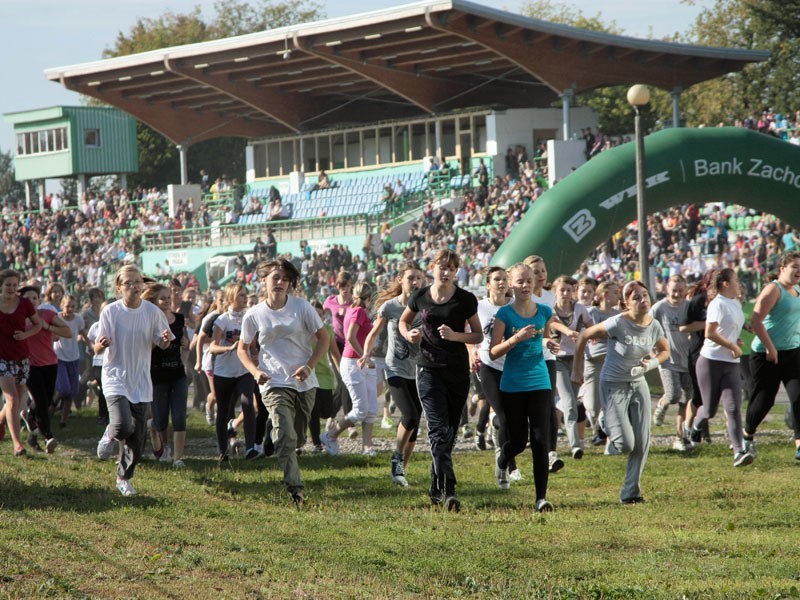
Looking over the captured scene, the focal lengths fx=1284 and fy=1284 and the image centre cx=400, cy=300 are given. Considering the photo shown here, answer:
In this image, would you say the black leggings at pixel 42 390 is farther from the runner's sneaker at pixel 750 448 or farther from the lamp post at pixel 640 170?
the lamp post at pixel 640 170

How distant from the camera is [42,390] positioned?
1320cm

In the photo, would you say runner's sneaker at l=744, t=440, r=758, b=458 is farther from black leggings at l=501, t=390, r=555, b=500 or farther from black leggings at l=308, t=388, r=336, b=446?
black leggings at l=308, t=388, r=336, b=446

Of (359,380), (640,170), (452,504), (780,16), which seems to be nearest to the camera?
(452,504)

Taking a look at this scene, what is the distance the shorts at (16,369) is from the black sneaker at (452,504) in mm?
5229

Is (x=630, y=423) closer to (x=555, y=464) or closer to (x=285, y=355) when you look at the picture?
(x=555, y=464)

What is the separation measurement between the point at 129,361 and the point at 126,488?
0.96 meters

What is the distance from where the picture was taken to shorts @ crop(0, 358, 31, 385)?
12141 mm

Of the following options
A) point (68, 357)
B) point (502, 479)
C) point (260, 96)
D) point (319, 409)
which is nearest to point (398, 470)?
point (502, 479)

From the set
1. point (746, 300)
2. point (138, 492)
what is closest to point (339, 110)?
point (746, 300)

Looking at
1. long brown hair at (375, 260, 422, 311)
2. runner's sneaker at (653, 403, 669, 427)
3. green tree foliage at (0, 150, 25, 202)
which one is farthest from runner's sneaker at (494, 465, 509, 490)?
green tree foliage at (0, 150, 25, 202)

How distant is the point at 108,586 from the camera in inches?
249

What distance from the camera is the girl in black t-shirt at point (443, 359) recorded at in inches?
355

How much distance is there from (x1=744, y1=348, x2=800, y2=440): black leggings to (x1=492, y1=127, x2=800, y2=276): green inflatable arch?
258 inches

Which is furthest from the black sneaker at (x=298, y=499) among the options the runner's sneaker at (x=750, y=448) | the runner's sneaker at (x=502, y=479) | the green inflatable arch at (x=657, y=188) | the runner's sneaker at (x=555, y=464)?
the green inflatable arch at (x=657, y=188)
